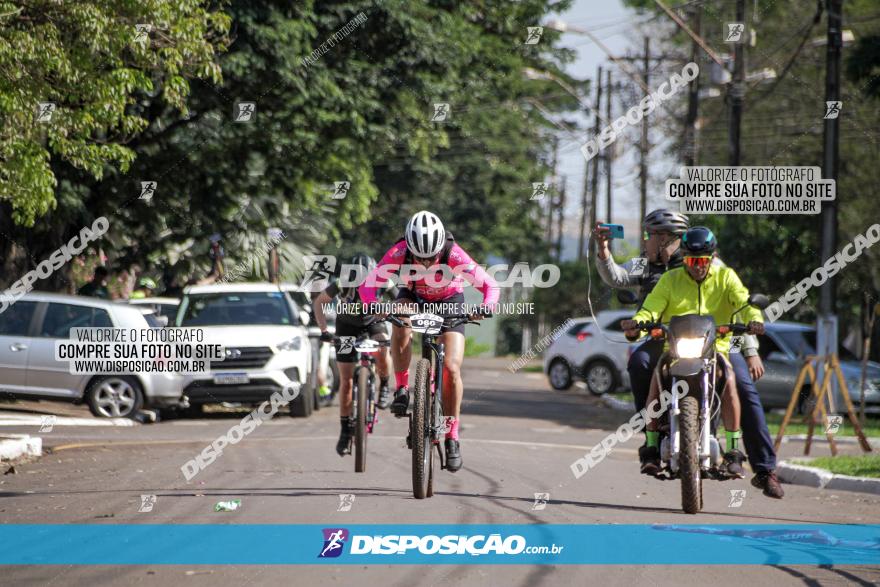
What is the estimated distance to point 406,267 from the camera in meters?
10.5

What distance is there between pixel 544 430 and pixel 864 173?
2023 cm

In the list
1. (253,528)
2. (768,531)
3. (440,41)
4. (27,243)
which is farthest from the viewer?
(440,41)

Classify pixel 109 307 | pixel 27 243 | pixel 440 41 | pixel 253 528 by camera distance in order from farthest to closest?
pixel 440 41, pixel 27 243, pixel 109 307, pixel 253 528

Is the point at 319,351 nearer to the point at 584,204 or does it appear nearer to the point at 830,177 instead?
the point at 830,177

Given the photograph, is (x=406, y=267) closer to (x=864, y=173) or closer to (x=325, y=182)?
(x=325, y=182)

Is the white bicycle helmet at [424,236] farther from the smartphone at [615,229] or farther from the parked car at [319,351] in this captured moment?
the parked car at [319,351]

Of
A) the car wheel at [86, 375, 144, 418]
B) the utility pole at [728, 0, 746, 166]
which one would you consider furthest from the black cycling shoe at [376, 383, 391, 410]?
the utility pole at [728, 0, 746, 166]

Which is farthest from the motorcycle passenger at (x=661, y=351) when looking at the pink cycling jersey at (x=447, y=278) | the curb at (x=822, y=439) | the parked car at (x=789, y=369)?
the parked car at (x=789, y=369)

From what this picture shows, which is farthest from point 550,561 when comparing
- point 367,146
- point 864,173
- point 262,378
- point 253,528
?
point 864,173

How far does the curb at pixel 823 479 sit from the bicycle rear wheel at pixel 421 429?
16.9 feet

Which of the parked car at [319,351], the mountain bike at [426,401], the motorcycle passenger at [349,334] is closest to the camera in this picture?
the mountain bike at [426,401]

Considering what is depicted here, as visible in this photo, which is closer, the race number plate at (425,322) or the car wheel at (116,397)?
the race number plate at (425,322)

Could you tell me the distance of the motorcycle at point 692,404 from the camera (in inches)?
359

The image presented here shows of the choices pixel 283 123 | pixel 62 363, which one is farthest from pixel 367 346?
pixel 283 123
